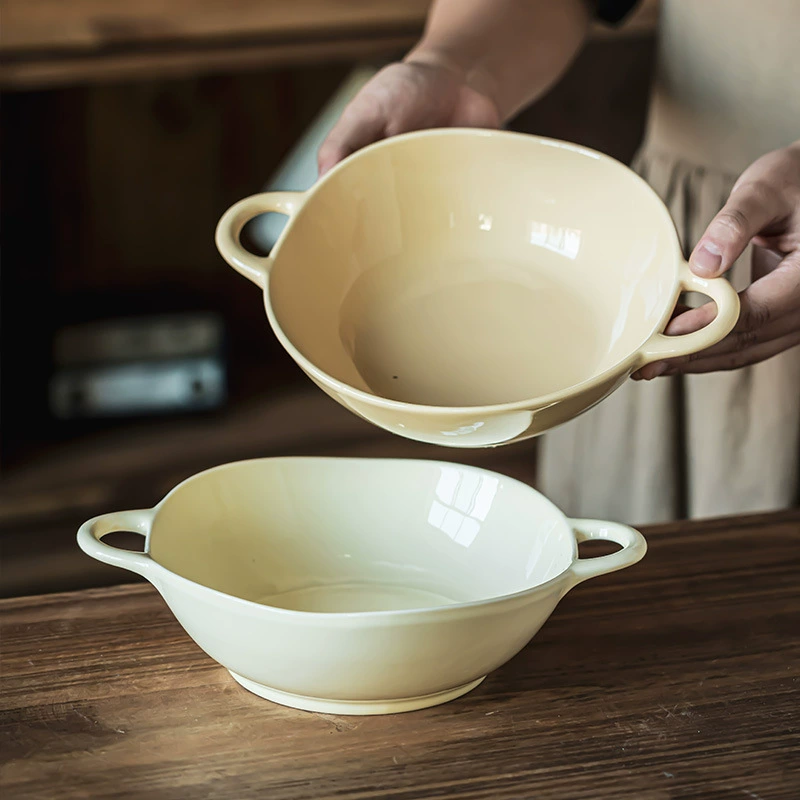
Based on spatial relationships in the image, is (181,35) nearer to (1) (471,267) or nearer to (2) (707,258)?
(1) (471,267)

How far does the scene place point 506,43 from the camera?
3.06ft

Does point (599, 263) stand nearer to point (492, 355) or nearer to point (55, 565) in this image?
point (492, 355)

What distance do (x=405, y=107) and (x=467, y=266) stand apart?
187mm

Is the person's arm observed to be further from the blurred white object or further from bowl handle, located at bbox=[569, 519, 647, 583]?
the blurred white object

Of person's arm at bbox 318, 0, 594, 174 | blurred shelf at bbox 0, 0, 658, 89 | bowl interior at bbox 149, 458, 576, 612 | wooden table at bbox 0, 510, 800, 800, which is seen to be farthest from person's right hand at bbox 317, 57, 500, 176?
blurred shelf at bbox 0, 0, 658, 89

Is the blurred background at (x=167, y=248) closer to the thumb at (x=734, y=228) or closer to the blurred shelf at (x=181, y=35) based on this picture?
the blurred shelf at (x=181, y=35)

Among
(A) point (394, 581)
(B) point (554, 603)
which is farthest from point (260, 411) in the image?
(B) point (554, 603)

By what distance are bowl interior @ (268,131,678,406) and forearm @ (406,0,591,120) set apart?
0.71ft

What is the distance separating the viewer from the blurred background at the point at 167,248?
Answer: 1.53 metres

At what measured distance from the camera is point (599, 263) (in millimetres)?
677

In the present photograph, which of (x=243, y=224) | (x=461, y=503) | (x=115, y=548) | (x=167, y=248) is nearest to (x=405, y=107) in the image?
(x=243, y=224)

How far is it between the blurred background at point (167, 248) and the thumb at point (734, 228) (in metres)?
0.98

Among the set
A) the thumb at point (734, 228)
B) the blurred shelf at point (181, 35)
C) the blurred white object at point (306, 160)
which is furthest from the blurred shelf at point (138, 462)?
the thumb at point (734, 228)

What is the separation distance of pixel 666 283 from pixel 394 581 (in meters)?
0.24
